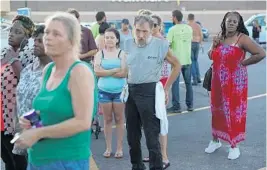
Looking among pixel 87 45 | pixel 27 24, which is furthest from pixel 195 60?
pixel 27 24

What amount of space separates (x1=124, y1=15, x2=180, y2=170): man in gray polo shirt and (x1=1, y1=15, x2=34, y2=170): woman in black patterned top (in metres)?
1.22

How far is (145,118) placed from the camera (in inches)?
215

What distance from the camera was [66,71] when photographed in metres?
3.10

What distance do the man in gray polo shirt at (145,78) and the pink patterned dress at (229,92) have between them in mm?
1127

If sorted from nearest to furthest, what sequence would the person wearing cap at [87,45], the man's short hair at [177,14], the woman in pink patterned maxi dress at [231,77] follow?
1. the woman in pink patterned maxi dress at [231,77]
2. the person wearing cap at [87,45]
3. the man's short hair at [177,14]

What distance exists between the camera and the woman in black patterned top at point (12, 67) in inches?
179

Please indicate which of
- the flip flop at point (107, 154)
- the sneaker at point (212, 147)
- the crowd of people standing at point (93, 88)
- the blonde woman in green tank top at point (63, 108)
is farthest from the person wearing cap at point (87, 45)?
the blonde woman in green tank top at point (63, 108)

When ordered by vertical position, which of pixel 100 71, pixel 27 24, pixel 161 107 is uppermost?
pixel 27 24

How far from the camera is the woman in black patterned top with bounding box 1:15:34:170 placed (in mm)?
4547

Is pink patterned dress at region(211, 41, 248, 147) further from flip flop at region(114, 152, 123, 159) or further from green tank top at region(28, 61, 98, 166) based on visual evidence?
green tank top at region(28, 61, 98, 166)

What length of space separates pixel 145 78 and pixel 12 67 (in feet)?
4.85

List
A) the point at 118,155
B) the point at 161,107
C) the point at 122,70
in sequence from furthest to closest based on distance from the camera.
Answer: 1. the point at 118,155
2. the point at 122,70
3. the point at 161,107

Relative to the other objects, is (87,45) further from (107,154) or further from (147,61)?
(147,61)

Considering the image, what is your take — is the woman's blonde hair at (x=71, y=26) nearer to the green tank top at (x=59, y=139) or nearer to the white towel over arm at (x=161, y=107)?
the green tank top at (x=59, y=139)
